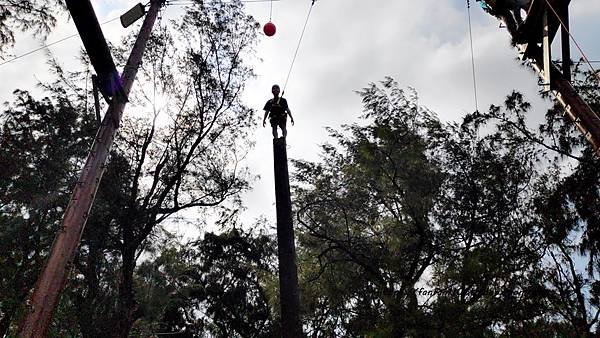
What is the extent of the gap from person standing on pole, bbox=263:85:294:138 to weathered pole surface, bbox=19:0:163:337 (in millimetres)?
2008

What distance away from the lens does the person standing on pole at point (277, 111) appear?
20.0 ft

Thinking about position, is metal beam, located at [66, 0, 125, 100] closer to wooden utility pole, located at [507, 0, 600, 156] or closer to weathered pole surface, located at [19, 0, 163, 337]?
weathered pole surface, located at [19, 0, 163, 337]

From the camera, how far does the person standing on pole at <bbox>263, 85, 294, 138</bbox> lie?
609cm

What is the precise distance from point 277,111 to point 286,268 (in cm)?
276

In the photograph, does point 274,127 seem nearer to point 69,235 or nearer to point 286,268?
point 286,268

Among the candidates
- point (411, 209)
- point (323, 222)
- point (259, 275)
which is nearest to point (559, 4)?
point (411, 209)

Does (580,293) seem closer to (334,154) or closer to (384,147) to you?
(384,147)

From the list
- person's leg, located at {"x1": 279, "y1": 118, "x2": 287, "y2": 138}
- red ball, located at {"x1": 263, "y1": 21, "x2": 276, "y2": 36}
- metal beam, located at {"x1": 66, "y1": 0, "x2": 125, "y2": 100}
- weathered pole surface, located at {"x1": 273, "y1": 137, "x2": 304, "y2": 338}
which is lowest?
weathered pole surface, located at {"x1": 273, "y1": 137, "x2": 304, "y2": 338}

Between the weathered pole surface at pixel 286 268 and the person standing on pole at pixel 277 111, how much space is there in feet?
5.11

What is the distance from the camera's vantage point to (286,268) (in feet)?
14.0

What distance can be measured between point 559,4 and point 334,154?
9.09 m

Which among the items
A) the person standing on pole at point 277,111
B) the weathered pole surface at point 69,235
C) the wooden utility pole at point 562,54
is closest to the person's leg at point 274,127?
the person standing on pole at point 277,111

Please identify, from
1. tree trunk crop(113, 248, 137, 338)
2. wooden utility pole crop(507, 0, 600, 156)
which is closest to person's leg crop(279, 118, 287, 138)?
wooden utility pole crop(507, 0, 600, 156)

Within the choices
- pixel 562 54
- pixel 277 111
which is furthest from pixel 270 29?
pixel 562 54
